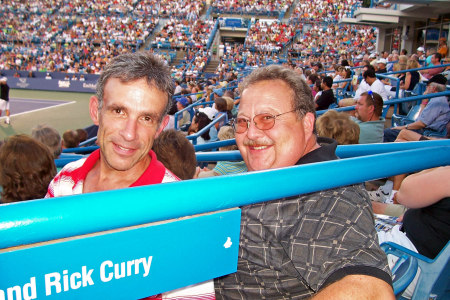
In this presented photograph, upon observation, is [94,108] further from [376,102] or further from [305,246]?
[376,102]

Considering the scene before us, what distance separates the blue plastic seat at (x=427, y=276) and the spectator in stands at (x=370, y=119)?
8.59ft

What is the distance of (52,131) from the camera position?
408 centimetres

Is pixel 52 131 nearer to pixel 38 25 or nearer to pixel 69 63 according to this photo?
pixel 69 63

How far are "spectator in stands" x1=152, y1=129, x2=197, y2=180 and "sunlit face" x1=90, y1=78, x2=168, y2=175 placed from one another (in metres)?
0.76

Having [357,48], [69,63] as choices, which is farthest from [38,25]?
[357,48]

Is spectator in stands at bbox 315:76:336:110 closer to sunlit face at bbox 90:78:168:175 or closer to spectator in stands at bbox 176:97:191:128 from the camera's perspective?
spectator in stands at bbox 176:97:191:128

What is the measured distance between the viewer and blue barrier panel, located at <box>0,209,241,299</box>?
663 millimetres

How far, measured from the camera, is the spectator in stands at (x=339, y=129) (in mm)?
3088

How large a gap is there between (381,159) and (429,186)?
1.02m

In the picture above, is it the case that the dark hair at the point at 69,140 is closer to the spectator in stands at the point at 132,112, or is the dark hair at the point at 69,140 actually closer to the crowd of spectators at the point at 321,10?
the spectator in stands at the point at 132,112

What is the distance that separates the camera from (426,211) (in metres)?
2.01

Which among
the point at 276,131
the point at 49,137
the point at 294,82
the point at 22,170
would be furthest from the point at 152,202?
the point at 49,137

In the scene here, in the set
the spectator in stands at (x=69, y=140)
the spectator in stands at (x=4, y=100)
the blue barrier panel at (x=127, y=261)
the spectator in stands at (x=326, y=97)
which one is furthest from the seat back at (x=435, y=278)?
the spectator in stands at (x=4, y=100)

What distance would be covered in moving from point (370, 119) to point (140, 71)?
389 cm
